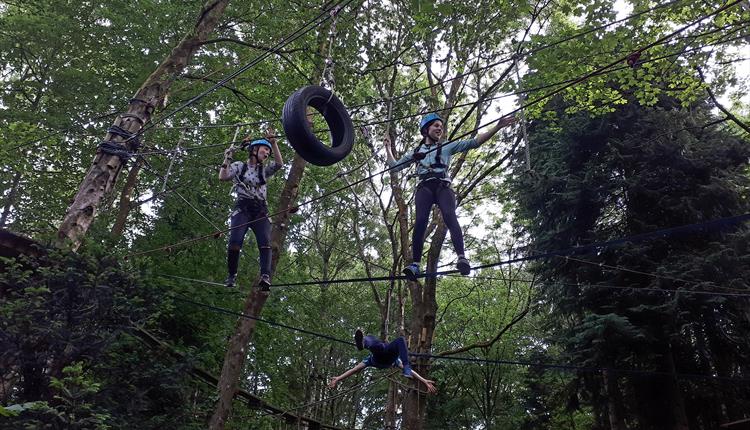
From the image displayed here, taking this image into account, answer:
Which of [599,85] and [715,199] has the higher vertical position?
[599,85]

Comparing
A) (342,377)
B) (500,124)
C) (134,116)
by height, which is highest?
(134,116)

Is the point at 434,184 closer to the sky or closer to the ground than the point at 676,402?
closer to the sky

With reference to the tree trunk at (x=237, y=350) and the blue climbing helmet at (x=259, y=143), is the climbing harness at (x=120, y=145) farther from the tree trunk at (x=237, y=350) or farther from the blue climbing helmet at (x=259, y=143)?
the tree trunk at (x=237, y=350)

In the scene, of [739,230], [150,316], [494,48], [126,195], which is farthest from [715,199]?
[126,195]

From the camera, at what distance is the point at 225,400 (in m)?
6.82

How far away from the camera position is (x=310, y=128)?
14.7 ft

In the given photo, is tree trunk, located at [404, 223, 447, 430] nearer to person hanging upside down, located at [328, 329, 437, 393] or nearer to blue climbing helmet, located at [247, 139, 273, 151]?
person hanging upside down, located at [328, 329, 437, 393]

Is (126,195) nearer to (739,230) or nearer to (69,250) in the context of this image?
(69,250)

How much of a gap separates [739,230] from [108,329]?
10.4 m

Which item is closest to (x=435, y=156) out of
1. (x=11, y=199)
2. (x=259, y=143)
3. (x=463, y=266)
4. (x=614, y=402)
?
(x=463, y=266)

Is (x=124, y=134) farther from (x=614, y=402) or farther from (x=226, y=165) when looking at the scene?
(x=614, y=402)

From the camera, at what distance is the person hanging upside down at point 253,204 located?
5.33m

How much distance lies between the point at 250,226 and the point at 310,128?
1478 mm

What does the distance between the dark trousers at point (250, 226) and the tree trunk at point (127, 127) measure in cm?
168
